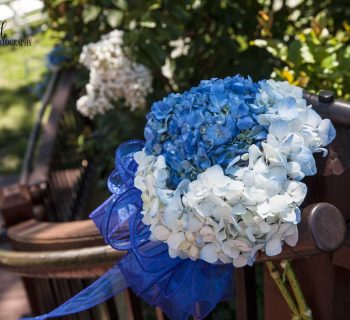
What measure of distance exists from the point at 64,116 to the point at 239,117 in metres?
2.75

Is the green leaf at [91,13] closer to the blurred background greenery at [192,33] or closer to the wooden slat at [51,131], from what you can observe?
the blurred background greenery at [192,33]

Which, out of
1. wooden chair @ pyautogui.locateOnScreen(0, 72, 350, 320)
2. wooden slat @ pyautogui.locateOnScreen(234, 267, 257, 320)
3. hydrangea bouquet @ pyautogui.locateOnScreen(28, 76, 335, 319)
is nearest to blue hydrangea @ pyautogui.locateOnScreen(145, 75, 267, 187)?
hydrangea bouquet @ pyautogui.locateOnScreen(28, 76, 335, 319)

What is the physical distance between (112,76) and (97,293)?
1.53 meters

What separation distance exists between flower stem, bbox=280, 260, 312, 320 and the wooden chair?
2cm

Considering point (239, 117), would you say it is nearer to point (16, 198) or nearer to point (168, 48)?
point (16, 198)

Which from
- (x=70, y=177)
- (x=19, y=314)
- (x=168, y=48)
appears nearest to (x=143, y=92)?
(x=168, y=48)

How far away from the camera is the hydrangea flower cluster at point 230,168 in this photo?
34.9 inches

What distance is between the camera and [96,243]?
1.71 m

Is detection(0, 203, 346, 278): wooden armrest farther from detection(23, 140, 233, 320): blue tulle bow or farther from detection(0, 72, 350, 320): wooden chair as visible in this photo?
detection(23, 140, 233, 320): blue tulle bow

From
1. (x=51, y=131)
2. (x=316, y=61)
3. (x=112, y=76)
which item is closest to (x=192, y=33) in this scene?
(x=112, y=76)

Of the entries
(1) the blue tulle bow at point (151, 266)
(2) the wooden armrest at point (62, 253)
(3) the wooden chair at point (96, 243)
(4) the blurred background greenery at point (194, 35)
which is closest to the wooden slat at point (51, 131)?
(3) the wooden chair at point (96, 243)

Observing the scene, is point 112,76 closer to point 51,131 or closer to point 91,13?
point 91,13

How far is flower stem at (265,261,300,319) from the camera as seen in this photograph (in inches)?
42.7

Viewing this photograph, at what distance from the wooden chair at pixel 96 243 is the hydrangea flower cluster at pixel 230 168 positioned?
0.13 feet
